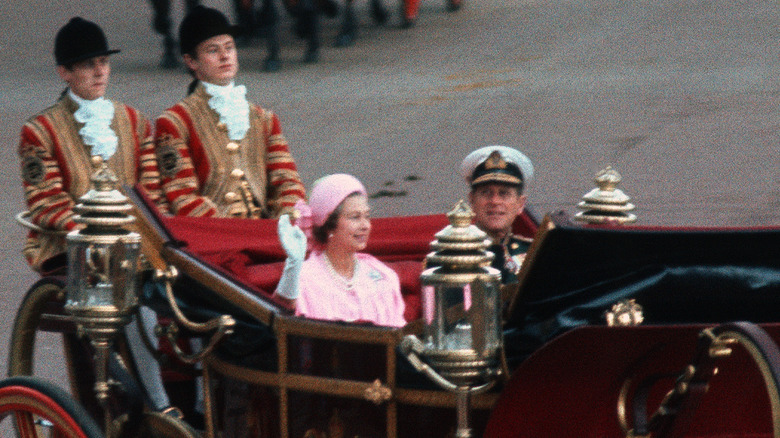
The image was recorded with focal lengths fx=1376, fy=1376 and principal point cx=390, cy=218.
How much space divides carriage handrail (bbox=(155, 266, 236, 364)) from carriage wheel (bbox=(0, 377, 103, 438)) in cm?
30

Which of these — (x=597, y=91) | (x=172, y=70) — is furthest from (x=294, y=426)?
(x=172, y=70)

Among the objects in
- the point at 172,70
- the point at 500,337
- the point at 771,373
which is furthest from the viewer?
the point at 172,70

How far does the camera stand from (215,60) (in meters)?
4.58

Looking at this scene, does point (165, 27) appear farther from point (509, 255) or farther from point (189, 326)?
point (189, 326)

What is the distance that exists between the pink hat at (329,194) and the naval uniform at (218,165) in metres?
0.87

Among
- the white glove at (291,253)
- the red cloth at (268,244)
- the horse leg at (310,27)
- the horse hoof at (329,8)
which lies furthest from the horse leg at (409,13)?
the white glove at (291,253)

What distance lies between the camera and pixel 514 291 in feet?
9.45

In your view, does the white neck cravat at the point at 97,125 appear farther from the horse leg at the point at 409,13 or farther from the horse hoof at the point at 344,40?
the horse leg at the point at 409,13

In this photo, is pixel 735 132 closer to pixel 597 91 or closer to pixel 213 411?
pixel 597 91

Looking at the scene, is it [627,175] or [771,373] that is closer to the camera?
[771,373]

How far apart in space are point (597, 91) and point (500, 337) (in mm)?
8857

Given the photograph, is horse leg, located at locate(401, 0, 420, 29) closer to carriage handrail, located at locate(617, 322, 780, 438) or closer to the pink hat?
the pink hat

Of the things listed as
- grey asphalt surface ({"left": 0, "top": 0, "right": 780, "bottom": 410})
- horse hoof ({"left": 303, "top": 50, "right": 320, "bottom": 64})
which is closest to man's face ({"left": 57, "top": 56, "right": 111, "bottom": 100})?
grey asphalt surface ({"left": 0, "top": 0, "right": 780, "bottom": 410})

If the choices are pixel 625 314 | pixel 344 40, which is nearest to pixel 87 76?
pixel 625 314
